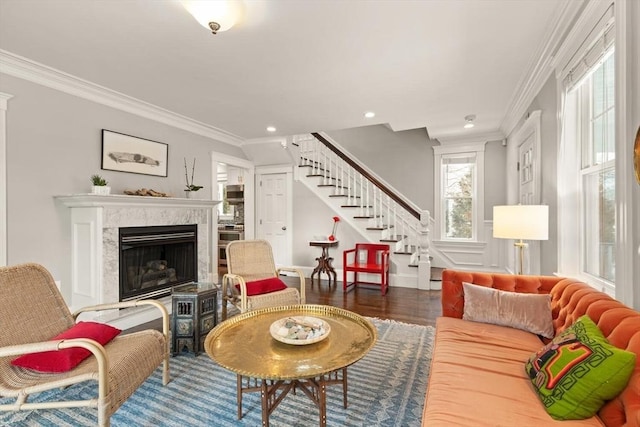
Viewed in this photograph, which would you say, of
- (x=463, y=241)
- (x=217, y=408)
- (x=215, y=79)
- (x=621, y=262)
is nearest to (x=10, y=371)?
(x=217, y=408)

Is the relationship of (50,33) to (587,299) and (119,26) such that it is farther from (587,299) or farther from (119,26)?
(587,299)

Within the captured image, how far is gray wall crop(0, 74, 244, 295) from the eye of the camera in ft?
9.11

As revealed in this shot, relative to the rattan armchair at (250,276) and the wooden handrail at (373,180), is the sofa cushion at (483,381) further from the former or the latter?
the wooden handrail at (373,180)

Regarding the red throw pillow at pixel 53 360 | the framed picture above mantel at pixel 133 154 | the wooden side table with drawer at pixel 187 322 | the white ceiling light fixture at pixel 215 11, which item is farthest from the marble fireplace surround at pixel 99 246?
the white ceiling light fixture at pixel 215 11

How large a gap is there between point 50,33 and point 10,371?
2.33 meters

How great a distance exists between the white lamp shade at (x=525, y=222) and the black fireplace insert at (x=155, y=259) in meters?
3.67

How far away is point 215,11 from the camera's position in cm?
185

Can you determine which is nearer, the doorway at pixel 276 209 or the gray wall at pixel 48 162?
the gray wall at pixel 48 162

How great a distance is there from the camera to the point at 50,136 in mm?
3016

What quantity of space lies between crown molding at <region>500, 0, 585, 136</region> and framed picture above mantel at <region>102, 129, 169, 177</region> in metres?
4.26

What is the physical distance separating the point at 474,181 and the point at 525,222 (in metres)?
3.43

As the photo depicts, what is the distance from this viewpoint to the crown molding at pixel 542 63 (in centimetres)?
202

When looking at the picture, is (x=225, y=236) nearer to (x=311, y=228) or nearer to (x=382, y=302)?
(x=311, y=228)

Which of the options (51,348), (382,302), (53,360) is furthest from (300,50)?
(382,302)
